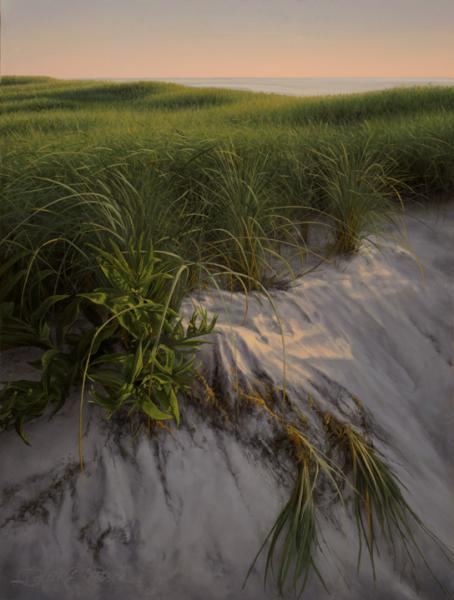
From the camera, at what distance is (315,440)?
6.25ft

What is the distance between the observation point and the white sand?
1583mm

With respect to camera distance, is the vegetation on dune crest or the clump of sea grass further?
the clump of sea grass

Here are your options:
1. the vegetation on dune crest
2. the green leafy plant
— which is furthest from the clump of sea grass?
the green leafy plant

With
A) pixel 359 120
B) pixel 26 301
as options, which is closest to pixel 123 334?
pixel 26 301

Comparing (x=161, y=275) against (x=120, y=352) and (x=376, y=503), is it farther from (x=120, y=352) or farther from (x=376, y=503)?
(x=376, y=503)

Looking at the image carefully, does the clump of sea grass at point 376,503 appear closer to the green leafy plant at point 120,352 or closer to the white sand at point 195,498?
the white sand at point 195,498

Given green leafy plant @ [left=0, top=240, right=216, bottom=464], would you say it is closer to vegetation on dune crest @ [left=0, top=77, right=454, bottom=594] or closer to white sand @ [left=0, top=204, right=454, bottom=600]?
vegetation on dune crest @ [left=0, top=77, right=454, bottom=594]

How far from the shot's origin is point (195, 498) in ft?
5.50

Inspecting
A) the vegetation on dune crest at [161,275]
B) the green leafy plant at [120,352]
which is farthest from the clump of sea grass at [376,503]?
the green leafy plant at [120,352]

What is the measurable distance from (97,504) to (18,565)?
28 centimetres

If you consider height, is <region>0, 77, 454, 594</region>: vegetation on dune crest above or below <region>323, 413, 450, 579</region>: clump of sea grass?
above

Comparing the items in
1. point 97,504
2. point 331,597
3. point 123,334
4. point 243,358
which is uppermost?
point 123,334

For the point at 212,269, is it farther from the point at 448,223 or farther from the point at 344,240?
the point at 448,223

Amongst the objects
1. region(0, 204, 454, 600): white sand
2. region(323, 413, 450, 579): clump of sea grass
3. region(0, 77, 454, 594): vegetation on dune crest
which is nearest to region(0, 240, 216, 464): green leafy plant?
region(0, 77, 454, 594): vegetation on dune crest
